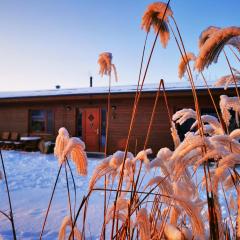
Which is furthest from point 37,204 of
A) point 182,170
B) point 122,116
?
point 122,116

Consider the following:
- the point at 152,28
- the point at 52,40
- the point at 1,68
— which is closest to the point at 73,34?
the point at 52,40

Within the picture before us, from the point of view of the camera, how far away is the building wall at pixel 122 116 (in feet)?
40.1

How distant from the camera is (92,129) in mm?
14109

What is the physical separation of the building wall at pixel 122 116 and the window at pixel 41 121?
0.30 metres

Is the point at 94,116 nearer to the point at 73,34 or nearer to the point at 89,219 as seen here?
the point at 73,34

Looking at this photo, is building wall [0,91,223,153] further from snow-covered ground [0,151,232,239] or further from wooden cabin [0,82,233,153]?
snow-covered ground [0,151,232,239]

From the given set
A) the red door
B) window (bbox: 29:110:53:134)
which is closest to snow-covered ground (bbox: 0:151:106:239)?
the red door

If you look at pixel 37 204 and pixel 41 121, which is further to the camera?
pixel 41 121

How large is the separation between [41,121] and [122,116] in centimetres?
505

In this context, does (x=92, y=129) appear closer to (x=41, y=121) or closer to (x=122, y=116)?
(x=122, y=116)

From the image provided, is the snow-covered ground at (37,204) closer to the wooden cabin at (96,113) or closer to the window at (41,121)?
the wooden cabin at (96,113)

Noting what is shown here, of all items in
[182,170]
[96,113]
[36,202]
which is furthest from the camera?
[96,113]

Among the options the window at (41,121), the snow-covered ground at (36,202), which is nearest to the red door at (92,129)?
the window at (41,121)

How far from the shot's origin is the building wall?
12227mm
